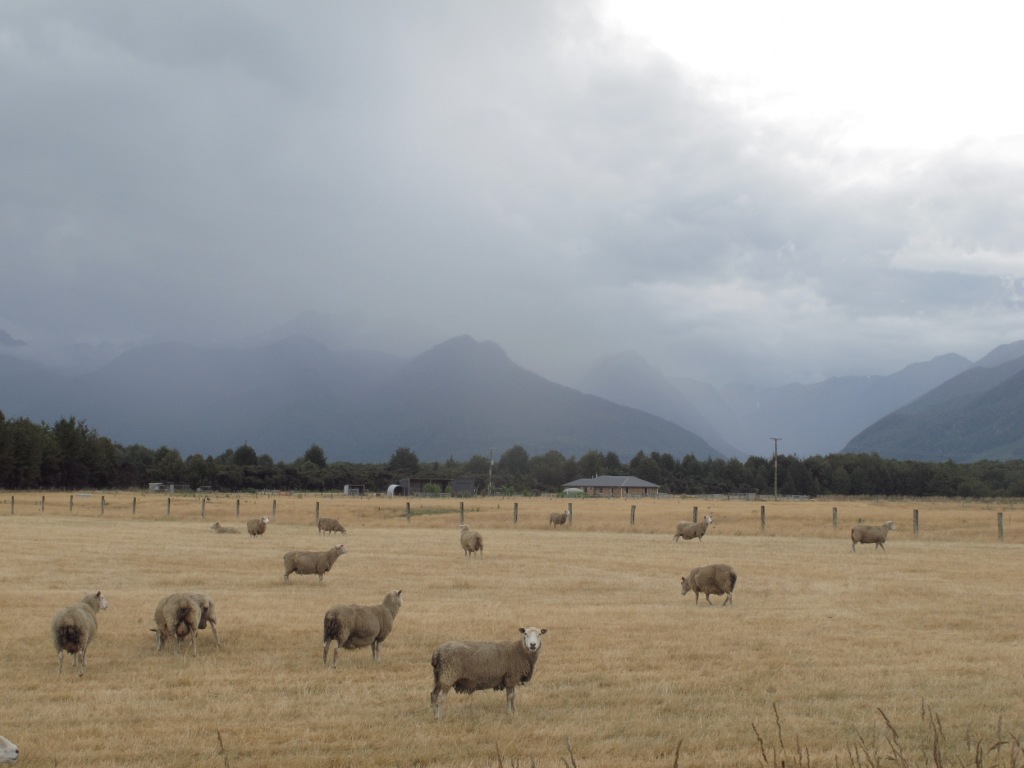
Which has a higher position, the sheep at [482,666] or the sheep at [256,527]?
the sheep at [482,666]

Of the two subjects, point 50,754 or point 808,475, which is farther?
point 808,475

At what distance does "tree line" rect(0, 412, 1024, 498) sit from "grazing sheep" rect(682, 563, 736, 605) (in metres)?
91.8

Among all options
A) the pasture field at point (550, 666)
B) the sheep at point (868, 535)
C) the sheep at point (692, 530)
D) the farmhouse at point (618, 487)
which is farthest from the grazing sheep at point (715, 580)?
the farmhouse at point (618, 487)

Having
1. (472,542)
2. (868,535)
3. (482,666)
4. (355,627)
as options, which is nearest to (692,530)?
(868,535)

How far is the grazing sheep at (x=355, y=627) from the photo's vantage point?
12.8 metres

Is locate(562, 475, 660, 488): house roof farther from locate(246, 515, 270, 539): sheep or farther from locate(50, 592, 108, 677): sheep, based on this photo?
locate(50, 592, 108, 677): sheep

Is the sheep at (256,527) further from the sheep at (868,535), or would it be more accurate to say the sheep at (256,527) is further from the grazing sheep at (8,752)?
the grazing sheep at (8,752)

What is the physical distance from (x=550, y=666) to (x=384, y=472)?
153 metres

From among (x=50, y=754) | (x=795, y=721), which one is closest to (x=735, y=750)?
(x=795, y=721)

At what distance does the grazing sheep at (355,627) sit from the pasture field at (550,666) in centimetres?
32

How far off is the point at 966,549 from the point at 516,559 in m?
19.2

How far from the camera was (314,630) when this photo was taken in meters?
15.5

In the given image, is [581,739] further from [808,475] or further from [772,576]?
[808,475]

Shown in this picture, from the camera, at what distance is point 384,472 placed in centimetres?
16312
